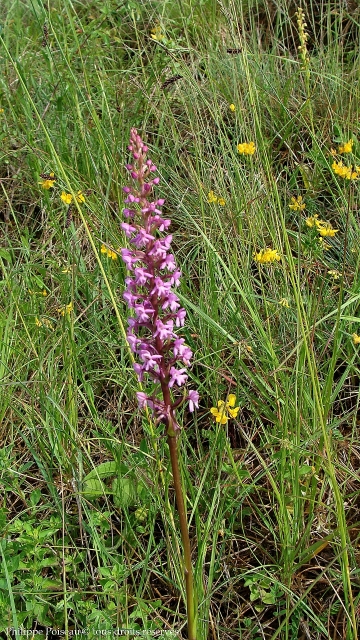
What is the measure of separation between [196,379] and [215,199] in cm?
83

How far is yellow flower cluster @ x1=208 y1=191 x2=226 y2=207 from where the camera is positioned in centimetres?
269

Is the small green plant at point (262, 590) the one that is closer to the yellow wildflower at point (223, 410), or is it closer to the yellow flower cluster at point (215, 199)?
the yellow wildflower at point (223, 410)

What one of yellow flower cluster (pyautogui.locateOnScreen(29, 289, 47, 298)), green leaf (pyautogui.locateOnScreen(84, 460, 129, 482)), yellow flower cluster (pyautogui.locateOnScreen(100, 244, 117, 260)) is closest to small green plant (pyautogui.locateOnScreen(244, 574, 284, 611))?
green leaf (pyautogui.locateOnScreen(84, 460, 129, 482))

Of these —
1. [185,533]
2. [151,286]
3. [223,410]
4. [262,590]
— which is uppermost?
[151,286]

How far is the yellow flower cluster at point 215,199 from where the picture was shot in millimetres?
2689

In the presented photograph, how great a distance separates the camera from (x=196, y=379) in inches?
90.9

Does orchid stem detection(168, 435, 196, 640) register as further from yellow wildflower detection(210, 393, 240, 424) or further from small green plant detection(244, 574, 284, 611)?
yellow wildflower detection(210, 393, 240, 424)

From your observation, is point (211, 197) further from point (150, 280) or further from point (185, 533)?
point (185, 533)

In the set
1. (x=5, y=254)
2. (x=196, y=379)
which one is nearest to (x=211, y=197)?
(x=196, y=379)

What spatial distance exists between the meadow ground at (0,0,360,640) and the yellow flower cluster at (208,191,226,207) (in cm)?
2

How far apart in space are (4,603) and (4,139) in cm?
267

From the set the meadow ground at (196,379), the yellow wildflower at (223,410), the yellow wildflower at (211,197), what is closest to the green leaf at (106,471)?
the meadow ground at (196,379)

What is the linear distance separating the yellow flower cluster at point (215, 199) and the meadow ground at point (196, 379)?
22 mm

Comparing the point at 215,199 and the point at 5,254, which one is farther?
the point at 5,254
